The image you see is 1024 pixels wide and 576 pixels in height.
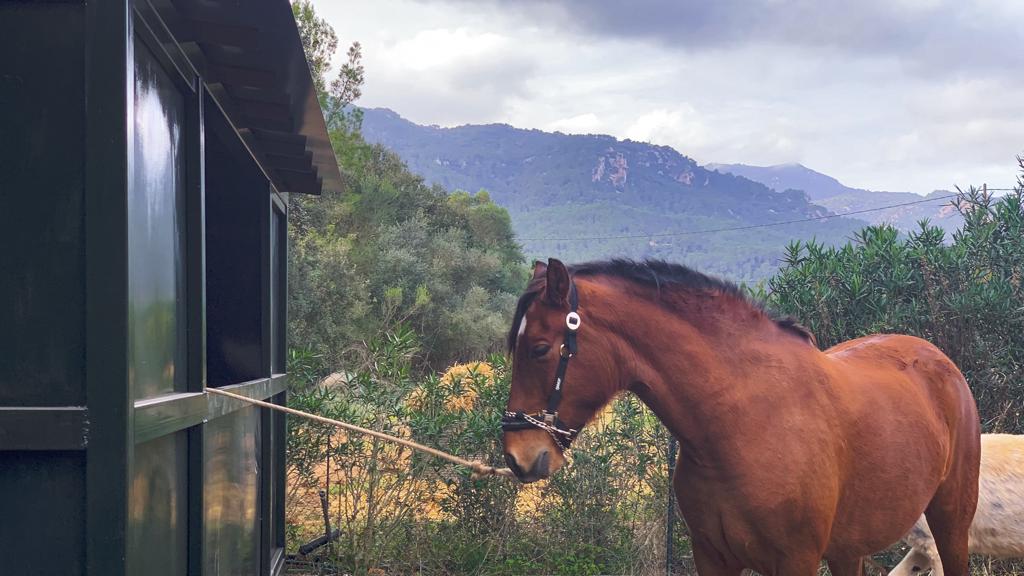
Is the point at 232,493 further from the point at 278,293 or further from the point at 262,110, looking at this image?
the point at 278,293

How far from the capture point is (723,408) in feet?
10.8

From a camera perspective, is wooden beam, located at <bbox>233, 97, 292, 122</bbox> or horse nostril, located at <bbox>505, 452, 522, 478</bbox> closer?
horse nostril, located at <bbox>505, 452, 522, 478</bbox>

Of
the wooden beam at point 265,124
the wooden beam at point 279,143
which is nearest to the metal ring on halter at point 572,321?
the wooden beam at point 265,124

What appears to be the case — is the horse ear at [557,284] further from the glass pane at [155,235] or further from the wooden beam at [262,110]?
the wooden beam at [262,110]

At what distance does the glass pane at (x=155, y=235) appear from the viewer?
2268mm

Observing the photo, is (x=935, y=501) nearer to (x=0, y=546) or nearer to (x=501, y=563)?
(x=501, y=563)

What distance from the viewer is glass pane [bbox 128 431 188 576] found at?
2172 millimetres

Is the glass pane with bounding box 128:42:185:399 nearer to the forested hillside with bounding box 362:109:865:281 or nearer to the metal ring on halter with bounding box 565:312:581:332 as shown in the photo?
the metal ring on halter with bounding box 565:312:581:332

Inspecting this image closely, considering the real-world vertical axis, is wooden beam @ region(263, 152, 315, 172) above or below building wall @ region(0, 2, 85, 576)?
above

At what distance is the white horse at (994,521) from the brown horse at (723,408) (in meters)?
1.82

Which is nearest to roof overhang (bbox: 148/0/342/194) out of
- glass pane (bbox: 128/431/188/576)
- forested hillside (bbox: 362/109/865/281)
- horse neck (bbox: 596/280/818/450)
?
glass pane (bbox: 128/431/188/576)

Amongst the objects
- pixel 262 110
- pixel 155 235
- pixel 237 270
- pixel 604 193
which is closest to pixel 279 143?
pixel 262 110

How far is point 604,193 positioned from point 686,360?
138 m

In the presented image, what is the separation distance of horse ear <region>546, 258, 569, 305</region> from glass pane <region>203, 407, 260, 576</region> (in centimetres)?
149
